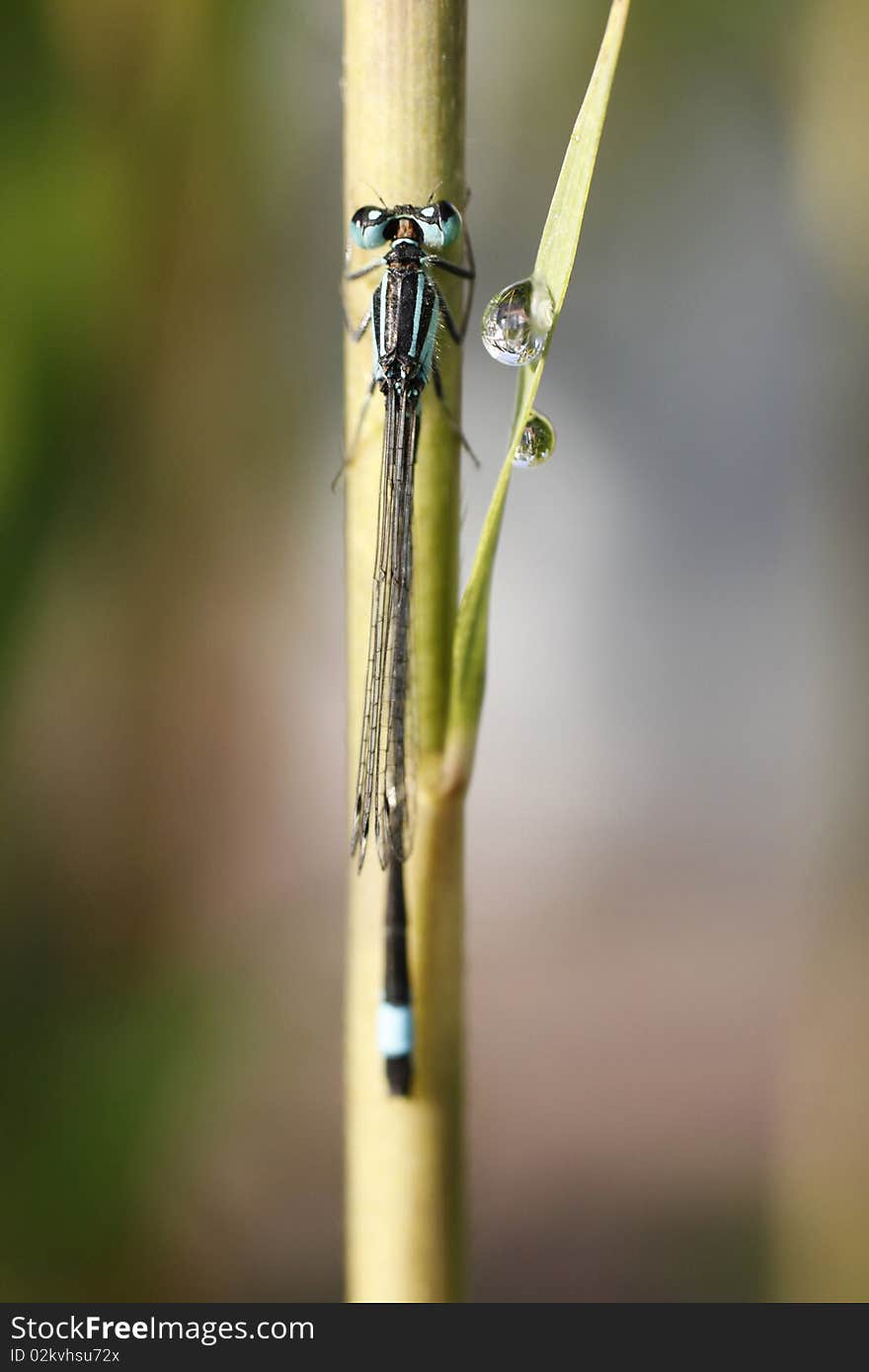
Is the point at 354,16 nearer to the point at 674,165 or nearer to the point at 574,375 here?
the point at 674,165

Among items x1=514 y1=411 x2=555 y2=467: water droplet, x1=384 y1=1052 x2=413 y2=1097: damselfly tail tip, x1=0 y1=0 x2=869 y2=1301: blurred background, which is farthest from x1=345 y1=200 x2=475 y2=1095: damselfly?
x1=0 y1=0 x2=869 y2=1301: blurred background

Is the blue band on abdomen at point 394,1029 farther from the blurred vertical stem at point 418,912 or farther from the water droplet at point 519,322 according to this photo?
the water droplet at point 519,322

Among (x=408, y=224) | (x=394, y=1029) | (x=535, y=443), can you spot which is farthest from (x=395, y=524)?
(x=394, y=1029)

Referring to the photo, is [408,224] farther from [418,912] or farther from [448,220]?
[418,912]

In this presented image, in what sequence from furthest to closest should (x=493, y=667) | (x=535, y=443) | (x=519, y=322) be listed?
1. (x=493, y=667)
2. (x=535, y=443)
3. (x=519, y=322)

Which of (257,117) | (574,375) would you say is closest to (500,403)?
(574,375)
